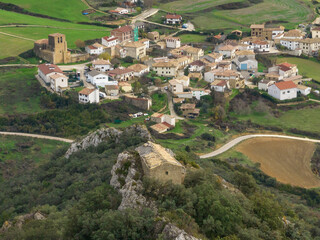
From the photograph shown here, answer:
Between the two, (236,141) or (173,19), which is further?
(173,19)

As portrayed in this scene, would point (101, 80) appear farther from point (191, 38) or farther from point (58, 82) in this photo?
point (191, 38)

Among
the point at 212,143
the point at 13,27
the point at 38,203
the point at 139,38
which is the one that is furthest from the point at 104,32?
the point at 38,203

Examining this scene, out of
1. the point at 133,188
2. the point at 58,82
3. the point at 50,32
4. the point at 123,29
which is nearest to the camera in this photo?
the point at 133,188

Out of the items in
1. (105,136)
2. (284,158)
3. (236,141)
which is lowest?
(284,158)

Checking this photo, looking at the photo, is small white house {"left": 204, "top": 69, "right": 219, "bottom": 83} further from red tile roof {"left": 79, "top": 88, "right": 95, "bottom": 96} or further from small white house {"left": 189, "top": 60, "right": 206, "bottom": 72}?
red tile roof {"left": 79, "top": 88, "right": 95, "bottom": 96}

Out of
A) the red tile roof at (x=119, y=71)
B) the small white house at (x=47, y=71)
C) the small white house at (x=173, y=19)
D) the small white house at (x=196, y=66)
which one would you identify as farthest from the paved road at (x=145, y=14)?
the small white house at (x=47, y=71)

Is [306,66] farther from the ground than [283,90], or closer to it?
closer to it

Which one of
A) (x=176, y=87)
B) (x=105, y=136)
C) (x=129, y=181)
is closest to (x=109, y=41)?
(x=176, y=87)
